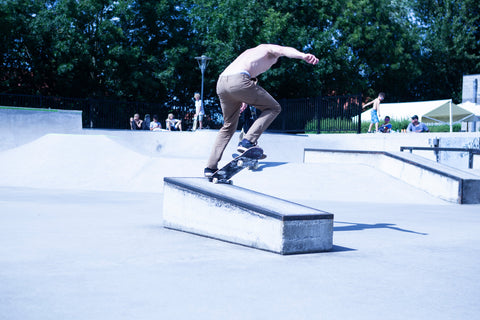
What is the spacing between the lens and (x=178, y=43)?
1299 inches

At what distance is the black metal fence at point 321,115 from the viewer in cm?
1788

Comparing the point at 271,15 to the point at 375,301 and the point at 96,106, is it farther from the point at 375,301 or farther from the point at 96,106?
the point at 375,301

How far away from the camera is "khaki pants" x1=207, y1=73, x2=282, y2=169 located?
6031mm

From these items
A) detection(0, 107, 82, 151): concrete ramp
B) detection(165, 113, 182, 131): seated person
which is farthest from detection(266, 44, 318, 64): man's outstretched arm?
detection(165, 113, 182, 131): seated person

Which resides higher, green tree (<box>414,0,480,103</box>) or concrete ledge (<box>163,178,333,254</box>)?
green tree (<box>414,0,480,103</box>)

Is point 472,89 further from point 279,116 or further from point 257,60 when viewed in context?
point 257,60

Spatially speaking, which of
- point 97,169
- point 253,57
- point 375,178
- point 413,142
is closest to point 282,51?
point 253,57

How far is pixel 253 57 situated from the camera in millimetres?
6074

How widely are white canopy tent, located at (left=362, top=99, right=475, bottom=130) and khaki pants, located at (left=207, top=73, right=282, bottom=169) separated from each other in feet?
65.7

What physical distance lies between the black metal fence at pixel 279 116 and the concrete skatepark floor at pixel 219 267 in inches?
348

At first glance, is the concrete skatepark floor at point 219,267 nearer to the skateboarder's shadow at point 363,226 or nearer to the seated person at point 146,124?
the skateboarder's shadow at point 363,226

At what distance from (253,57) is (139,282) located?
10.9ft

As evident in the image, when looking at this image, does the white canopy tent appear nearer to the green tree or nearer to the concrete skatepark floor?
the green tree

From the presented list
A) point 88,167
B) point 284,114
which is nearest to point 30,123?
point 88,167
